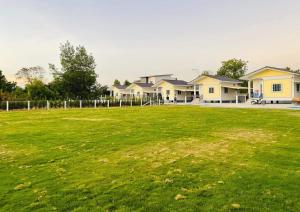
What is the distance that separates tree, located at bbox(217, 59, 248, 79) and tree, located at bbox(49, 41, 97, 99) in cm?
3859

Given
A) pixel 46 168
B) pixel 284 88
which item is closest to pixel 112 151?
pixel 46 168

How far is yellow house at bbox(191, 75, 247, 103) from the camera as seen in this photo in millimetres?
45125

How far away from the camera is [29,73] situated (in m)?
55.8

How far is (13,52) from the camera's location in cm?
3125

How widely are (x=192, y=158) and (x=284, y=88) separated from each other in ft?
105

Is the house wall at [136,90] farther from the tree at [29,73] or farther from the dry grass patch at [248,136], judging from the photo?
the dry grass patch at [248,136]

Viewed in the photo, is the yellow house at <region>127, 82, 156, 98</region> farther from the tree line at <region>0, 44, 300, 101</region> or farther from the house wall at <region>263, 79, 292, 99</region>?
the house wall at <region>263, 79, 292, 99</region>

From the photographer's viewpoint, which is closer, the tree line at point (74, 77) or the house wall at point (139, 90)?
the tree line at point (74, 77)

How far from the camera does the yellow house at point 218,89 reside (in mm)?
45125

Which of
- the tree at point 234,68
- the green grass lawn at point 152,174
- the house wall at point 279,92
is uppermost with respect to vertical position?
the tree at point 234,68

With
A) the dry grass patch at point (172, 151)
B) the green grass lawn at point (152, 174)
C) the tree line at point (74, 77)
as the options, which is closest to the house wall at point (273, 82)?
the tree line at point (74, 77)

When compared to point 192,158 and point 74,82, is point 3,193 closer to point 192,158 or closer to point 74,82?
point 192,158

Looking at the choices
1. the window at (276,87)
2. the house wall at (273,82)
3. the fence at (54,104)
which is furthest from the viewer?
the window at (276,87)

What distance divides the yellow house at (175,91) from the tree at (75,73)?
670 inches
